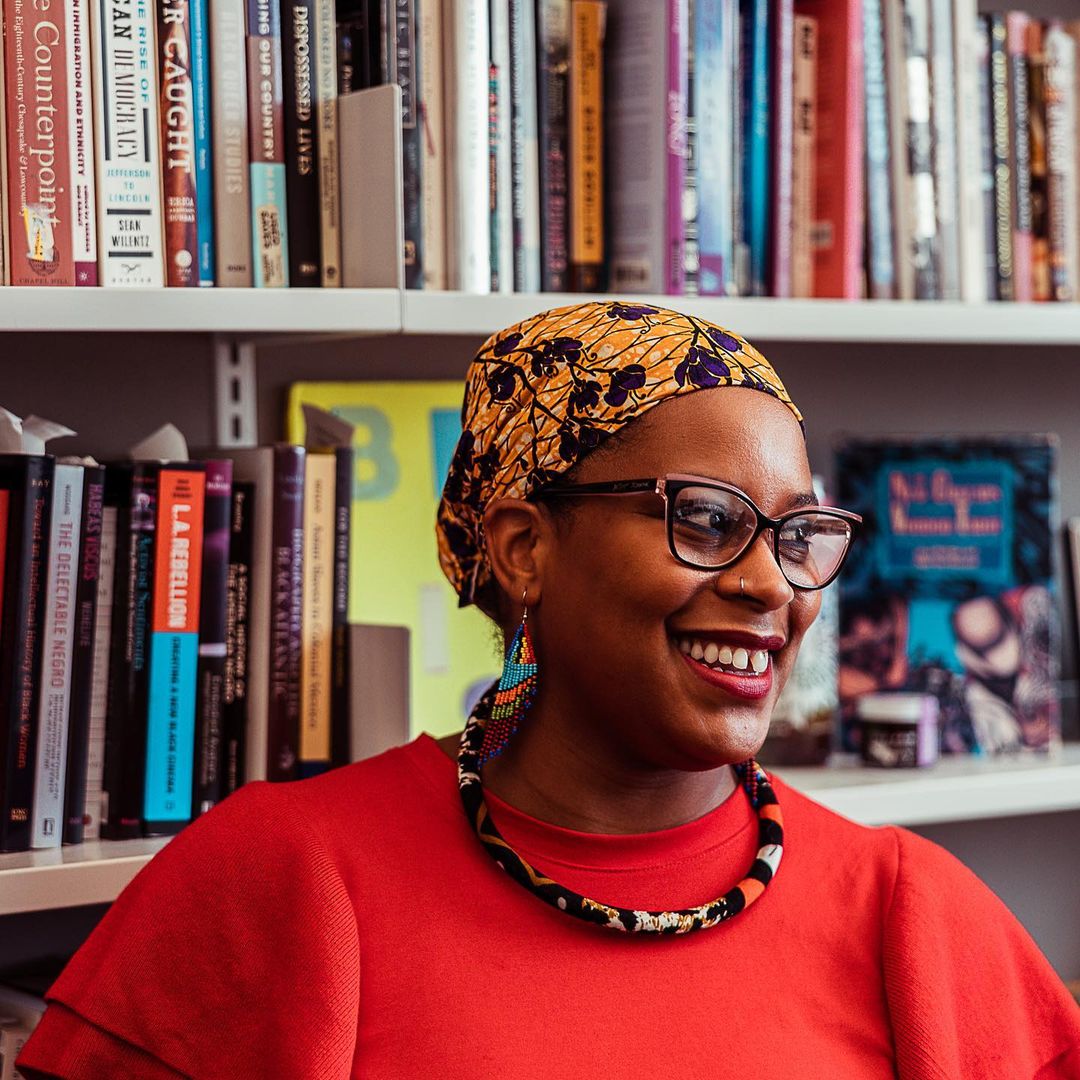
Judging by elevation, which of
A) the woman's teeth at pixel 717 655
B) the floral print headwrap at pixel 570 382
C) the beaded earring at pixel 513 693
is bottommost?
the beaded earring at pixel 513 693

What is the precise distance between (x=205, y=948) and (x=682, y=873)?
0.34 metres

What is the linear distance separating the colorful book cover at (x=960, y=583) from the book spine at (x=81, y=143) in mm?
874

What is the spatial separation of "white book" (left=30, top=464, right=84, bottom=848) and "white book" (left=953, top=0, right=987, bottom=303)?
90 centimetres

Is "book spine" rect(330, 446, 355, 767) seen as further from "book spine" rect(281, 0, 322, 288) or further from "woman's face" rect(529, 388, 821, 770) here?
"woman's face" rect(529, 388, 821, 770)

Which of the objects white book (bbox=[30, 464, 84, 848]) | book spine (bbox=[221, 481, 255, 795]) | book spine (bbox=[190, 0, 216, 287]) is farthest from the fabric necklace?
book spine (bbox=[190, 0, 216, 287])

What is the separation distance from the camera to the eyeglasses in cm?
99

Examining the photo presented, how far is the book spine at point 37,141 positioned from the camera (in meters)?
1.11

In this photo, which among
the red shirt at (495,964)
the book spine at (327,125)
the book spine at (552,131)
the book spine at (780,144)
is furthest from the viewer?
the book spine at (780,144)

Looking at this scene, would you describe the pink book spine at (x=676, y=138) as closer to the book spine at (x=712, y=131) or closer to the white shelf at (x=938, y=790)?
the book spine at (x=712, y=131)

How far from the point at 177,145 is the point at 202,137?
0.02m

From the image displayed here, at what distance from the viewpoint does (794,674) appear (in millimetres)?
1529

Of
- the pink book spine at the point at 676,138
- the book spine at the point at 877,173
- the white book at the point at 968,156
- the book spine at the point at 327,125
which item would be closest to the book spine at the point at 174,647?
the book spine at the point at 327,125

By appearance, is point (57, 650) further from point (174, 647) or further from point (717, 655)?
point (717, 655)

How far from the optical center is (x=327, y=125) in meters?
1.22
